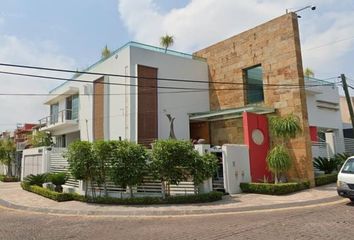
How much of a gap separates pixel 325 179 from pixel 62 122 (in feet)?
65.2

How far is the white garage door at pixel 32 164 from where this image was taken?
21250 millimetres

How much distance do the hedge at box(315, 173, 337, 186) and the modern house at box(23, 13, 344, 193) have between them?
0.69 meters

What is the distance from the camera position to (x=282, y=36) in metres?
18.8

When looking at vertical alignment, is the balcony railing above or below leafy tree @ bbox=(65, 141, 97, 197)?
above

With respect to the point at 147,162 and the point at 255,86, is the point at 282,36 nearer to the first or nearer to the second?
the point at 255,86

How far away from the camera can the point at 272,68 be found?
19.4 meters

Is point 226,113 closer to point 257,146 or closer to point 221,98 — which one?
point 221,98

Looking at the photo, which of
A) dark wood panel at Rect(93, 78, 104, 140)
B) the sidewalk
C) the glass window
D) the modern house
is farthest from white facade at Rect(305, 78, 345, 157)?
dark wood panel at Rect(93, 78, 104, 140)

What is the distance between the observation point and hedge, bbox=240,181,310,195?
14.8 metres

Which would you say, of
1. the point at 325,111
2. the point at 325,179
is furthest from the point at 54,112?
the point at 325,179

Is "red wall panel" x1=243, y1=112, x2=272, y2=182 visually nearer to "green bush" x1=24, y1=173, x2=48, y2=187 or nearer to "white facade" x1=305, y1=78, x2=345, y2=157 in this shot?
"white facade" x1=305, y1=78, x2=345, y2=157

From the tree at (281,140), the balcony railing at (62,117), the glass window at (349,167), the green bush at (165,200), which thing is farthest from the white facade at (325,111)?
the balcony railing at (62,117)

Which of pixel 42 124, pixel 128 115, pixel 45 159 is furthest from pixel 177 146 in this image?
pixel 42 124

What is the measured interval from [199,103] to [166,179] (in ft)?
34.9
